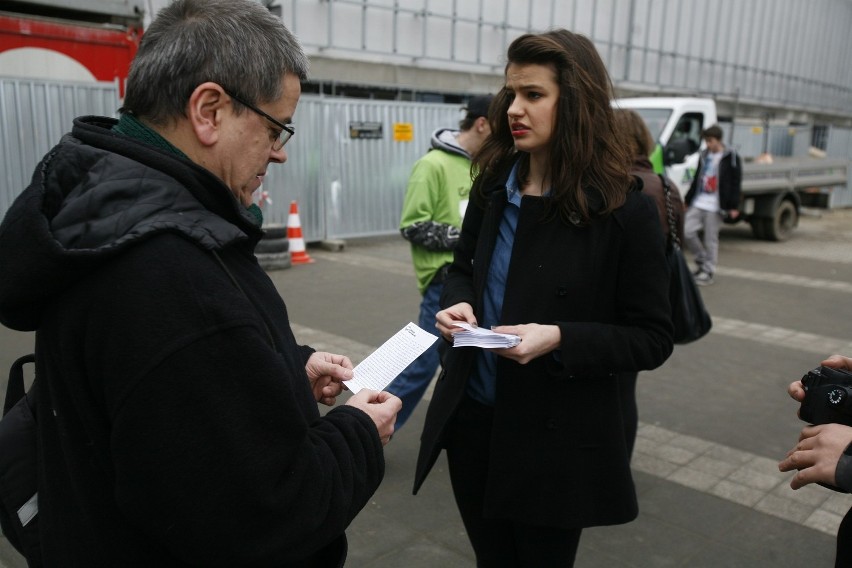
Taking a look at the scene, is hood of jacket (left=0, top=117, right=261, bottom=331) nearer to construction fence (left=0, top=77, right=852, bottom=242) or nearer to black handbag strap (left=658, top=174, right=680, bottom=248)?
black handbag strap (left=658, top=174, right=680, bottom=248)

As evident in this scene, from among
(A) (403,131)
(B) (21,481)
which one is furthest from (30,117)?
(B) (21,481)

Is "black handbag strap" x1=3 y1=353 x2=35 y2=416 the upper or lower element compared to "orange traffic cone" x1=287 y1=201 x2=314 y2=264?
upper

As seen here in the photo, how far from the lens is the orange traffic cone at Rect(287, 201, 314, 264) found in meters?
9.95

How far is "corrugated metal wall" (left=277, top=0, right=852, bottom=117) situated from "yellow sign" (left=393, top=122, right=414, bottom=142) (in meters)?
2.59

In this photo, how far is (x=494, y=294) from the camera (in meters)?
2.25

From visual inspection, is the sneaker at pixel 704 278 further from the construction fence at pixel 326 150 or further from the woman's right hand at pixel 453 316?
the woman's right hand at pixel 453 316

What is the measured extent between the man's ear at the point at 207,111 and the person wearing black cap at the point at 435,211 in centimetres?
265

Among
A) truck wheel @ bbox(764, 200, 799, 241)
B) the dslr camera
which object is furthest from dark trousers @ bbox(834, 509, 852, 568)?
truck wheel @ bbox(764, 200, 799, 241)

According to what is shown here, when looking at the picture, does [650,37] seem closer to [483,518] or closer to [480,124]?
[480,124]

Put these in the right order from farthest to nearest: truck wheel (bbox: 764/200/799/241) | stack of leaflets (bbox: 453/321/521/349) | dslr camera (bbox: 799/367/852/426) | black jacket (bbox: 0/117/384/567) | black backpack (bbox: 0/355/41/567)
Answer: truck wheel (bbox: 764/200/799/241)
stack of leaflets (bbox: 453/321/521/349)
dslr camera (bbox: 799/367/852/426)
black backpack (bbox: 0/355/41/567)
black jacket (bbox: 0/117/384/567)

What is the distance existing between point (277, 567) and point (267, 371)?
0.43m

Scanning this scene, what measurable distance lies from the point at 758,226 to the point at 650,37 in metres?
11.1

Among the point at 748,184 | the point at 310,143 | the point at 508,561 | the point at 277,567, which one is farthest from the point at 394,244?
the point at 277,567

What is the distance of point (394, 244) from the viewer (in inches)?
467
